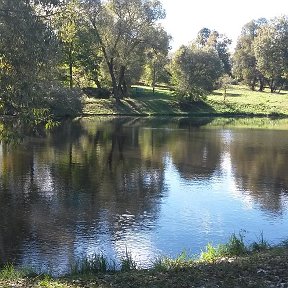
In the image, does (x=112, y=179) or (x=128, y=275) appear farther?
(x=112, y=179)

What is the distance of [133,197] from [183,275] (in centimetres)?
1367

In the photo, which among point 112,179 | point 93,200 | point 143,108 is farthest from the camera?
point 143,108

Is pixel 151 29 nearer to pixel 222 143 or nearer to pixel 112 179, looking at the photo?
pixel 222 143

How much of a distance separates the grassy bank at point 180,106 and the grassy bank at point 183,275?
210 ft

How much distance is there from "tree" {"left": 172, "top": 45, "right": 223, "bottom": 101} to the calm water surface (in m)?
36.8

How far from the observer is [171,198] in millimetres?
25656

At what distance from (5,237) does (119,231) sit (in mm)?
4428

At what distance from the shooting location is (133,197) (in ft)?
83.8

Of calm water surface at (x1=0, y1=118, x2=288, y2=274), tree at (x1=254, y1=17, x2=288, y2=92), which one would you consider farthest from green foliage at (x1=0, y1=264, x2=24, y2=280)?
tree at (x1=254, y1=17, x2=288, y2=92)

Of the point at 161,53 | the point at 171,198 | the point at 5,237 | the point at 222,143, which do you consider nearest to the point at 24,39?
the point at 5,237

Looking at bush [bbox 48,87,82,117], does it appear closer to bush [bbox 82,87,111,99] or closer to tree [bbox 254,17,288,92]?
bush [bbox 82,87,111,99]

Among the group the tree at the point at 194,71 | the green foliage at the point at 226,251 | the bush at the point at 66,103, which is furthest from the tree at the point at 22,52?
the tree at the point at 194,71

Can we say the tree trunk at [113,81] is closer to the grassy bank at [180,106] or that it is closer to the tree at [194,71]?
the grassy bank at [180,106]

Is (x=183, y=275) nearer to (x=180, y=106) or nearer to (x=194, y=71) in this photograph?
(x=180, y=106)
